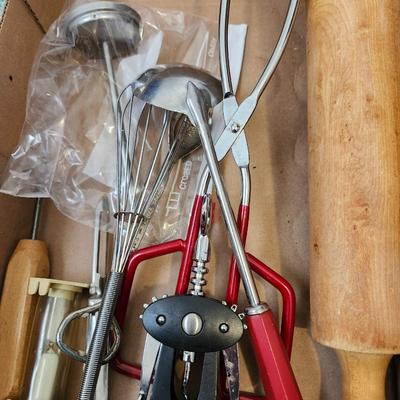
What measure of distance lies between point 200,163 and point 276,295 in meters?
0.19

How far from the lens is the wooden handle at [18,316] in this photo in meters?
0.50

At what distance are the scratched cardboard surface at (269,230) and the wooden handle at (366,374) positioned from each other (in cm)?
8

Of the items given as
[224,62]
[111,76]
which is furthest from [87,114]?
[224,62]

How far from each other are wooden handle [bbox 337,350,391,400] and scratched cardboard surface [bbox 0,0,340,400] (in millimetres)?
81

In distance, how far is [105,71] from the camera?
0.64m

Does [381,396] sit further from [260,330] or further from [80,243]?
[80,243]

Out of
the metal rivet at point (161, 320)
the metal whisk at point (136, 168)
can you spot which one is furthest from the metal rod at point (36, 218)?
the metal rivet at point (161, 320)

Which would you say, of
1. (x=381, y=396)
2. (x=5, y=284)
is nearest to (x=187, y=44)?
(x=5, y=284)

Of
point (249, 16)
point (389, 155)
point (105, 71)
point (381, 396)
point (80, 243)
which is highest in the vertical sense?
point (249, 16)

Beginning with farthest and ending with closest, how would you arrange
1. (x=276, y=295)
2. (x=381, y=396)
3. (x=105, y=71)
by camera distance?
(x=105, y=71), (x=276, y=295), (x=381, y=396)

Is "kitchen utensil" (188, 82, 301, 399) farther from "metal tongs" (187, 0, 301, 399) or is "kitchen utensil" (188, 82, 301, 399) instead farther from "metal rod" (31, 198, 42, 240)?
"metal rod" (31, 198, 42, 240)

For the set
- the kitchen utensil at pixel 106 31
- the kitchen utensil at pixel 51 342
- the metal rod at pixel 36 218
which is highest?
the kitchen utensil at pixel 106 31

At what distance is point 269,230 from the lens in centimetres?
56

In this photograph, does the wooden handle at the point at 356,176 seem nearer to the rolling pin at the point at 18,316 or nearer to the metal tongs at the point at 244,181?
the metal tongs at the point at 244,181
